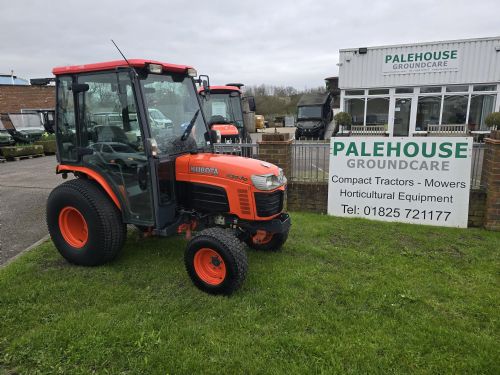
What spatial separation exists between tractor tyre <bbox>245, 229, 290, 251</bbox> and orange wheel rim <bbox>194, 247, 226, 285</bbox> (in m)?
0.94

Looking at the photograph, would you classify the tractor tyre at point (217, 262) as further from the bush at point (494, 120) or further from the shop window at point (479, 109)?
the shop window at point (479, 109)

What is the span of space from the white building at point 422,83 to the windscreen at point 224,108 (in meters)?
9.80

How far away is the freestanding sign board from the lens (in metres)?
5.54

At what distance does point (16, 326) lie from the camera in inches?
124

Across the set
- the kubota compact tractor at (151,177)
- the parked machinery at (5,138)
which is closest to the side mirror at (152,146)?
the kubota compact tractor at (151,177)

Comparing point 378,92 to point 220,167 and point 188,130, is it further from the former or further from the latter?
point 220,167

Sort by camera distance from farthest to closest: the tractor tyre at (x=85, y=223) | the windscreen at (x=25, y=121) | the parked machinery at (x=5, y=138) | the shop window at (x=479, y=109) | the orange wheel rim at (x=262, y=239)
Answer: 1. the windscreen at (x=25, y=121)
2. the shop window at (x=479, y=109)
3. the parked machinery at (x=5, y=138)
4. the orange wheel rim at (x=262, y=239)
5. the tractor tyre at (x=85, y=223)

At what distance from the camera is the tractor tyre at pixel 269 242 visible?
456 cm

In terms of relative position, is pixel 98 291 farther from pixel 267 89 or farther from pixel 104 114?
pixel 267 89

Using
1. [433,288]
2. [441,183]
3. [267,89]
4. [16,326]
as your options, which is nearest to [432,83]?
[441,183]

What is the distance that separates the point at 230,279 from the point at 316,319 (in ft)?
2.92

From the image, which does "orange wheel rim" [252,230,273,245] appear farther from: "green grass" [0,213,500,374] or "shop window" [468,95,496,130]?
"shop window" [468,95,496,130]

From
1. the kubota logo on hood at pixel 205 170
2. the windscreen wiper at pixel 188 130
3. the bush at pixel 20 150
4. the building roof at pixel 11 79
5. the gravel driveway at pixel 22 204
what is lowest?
the gravel driveway at pixel 22 204

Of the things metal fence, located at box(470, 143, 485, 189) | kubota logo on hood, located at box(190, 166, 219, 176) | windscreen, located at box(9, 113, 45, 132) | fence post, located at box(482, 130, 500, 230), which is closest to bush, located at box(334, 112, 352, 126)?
metal fence, located at box(470, 143, 485, 189)
